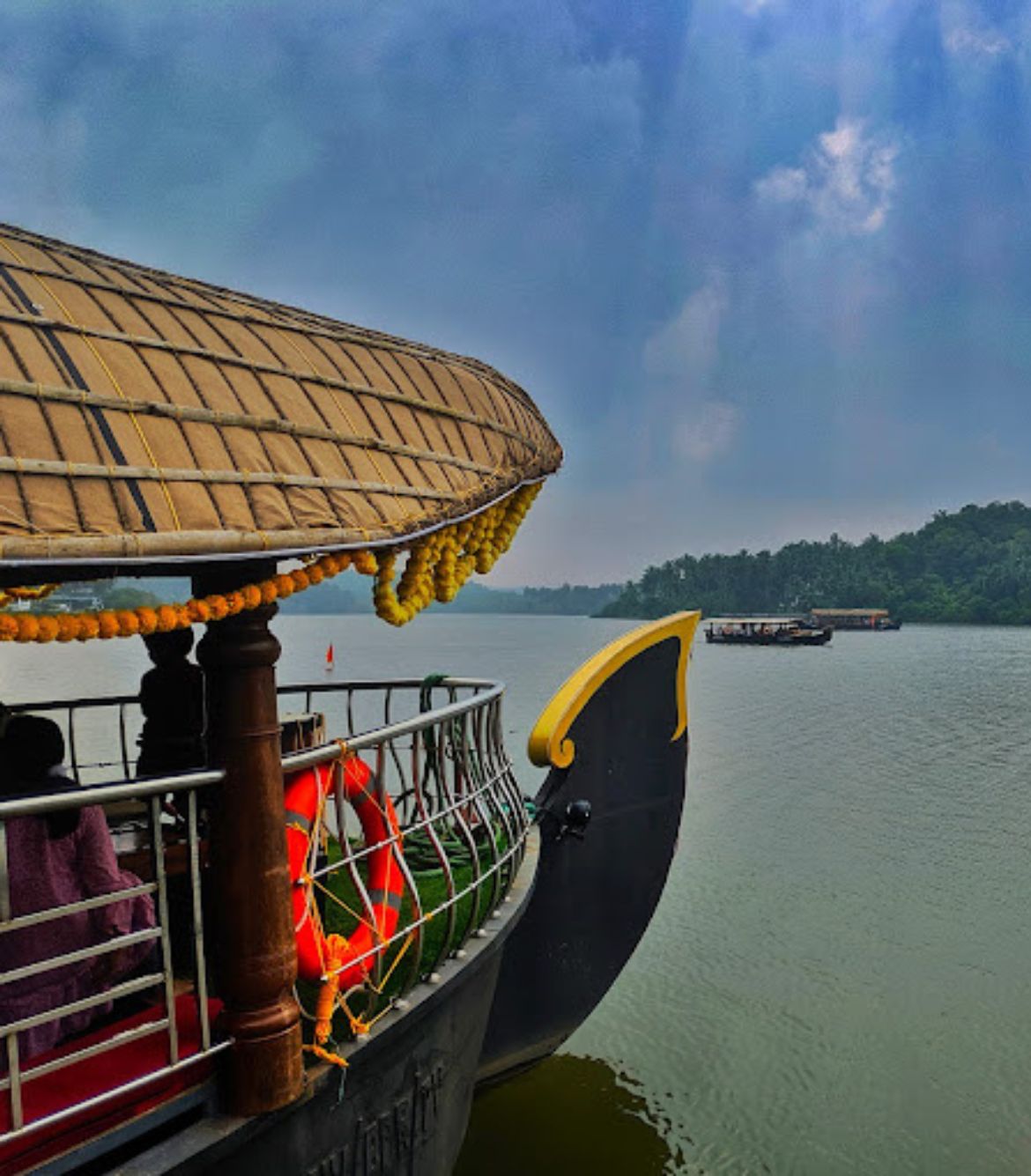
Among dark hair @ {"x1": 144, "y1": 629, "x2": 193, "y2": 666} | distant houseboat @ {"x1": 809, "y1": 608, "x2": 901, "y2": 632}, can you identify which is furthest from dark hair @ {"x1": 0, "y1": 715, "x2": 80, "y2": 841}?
distant houseboat @ {"x1": 809, "y1": 608, "x2": 901, "y2": 632}

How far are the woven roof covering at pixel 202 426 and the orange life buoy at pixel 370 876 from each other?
0.79m

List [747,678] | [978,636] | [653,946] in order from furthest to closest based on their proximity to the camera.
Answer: [978,636] < [747,678] < [653,946]

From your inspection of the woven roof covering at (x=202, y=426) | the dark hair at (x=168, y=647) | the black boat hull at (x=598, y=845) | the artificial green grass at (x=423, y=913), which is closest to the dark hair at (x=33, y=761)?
the artificial green grass at (x=423, y=913)

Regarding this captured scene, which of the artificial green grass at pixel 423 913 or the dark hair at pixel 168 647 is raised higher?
the dark hair at pixel 168 647

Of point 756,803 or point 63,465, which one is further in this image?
point 756,803

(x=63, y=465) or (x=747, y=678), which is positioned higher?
(x=63, y=465)

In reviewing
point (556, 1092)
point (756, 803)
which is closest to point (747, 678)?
point (756, 803)

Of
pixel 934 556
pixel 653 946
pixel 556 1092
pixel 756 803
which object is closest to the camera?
pixel 556 1092

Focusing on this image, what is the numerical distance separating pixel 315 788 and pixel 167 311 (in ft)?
4.08

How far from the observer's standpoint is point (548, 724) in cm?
479

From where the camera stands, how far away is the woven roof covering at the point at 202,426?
1.73m

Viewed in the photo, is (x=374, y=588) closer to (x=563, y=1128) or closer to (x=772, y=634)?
(x=563, y=1128)

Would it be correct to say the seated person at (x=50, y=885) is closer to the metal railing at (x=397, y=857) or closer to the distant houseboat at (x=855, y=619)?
the metal railing at (x=397, y=857)

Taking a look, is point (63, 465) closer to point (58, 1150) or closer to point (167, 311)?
point (167, 311)
